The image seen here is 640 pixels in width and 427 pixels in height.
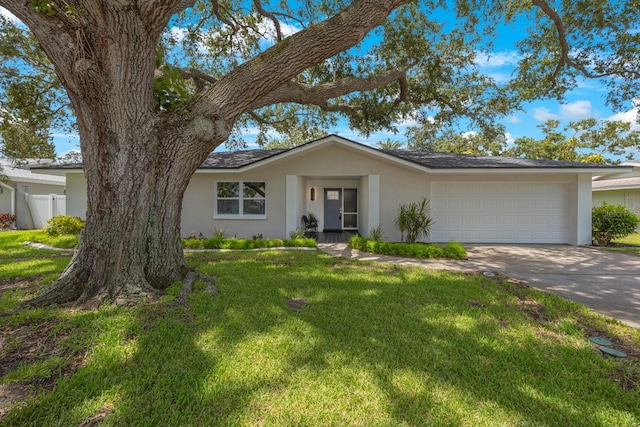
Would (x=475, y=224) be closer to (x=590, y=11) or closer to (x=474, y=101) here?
(x=474, y=101)

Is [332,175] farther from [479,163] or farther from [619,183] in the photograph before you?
[619,183]

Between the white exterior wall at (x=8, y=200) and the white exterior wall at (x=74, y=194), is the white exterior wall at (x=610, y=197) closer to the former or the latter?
the white exterior wall at (x=74, y=194)

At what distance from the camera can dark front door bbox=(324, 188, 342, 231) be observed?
1413 cm

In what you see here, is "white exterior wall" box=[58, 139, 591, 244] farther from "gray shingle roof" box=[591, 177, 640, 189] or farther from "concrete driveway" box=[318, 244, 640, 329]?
"gray shingle roof" box=[591, 177, 640, 189]

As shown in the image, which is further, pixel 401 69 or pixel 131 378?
pixel 401 69

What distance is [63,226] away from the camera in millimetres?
10469

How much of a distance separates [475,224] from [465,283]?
651 centimetres

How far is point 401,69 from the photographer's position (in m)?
9.13

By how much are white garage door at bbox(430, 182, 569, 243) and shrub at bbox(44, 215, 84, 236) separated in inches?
536

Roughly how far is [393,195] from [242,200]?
5989 millimetres

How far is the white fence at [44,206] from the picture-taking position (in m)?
14.2

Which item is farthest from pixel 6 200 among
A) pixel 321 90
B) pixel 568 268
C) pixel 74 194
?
pixel 568 268

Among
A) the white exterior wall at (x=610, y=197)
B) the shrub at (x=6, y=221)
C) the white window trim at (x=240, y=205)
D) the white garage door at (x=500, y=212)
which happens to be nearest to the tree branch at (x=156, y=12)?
the white window trim at (x=240, y=205)


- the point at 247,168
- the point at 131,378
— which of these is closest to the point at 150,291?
the point at 131,378
